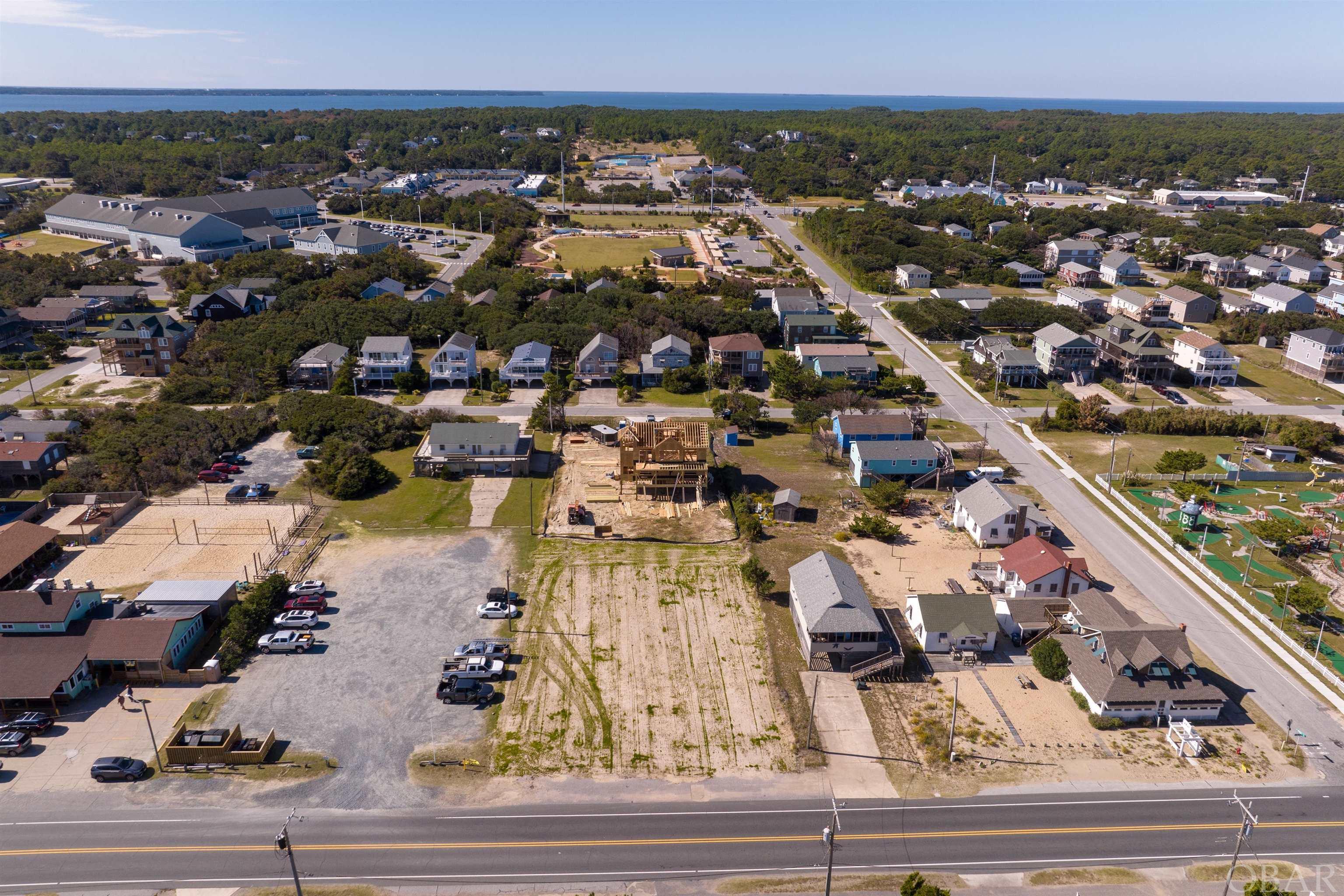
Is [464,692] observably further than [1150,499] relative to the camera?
No

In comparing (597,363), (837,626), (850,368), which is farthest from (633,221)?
(837,626)

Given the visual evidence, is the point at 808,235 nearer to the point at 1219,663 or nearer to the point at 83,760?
the point at 1219,663

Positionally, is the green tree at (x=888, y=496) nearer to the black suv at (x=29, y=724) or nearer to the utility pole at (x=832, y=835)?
the utility pole at (x=832, y=835)

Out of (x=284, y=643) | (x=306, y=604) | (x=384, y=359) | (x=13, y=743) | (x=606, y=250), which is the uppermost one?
(x=606, y=250)

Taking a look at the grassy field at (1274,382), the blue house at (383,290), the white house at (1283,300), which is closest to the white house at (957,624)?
the grassy field at (1274,382)

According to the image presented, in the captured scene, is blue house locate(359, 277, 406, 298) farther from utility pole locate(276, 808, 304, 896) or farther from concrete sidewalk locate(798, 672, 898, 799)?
concrete sidewalk locate(798, 672, 898, 799)

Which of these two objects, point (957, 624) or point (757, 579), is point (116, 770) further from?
point (957, 624)

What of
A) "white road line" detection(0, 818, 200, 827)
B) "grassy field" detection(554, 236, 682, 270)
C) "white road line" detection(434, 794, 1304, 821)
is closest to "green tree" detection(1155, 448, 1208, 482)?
"white road line" detection(434, 794, 1304, 821)
